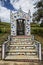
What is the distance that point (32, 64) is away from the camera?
11492 millimetres

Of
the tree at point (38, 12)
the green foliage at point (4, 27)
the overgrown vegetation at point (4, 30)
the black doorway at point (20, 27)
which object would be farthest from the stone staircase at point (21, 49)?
the tree at point (38, 12)

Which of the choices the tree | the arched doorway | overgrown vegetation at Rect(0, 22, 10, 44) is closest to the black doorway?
the arched doorway

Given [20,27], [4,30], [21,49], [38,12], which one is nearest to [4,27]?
[4,30]

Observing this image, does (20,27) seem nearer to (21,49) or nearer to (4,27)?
(21,49)

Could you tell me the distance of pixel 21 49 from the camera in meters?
15.1

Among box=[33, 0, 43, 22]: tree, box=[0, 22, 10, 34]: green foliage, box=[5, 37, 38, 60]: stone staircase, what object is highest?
box=[33, 0, 43, 22]: tree

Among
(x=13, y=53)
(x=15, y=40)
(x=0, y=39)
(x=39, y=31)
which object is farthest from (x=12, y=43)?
(x=39, y=31)

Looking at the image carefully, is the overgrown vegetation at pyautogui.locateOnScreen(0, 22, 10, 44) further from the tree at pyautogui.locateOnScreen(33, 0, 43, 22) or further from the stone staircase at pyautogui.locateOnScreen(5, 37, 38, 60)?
the stone staircase at pyautogui.locateOnScreen(5, 37, 38, 60)

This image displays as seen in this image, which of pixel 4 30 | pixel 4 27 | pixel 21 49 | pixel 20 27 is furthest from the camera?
pixel 4 27

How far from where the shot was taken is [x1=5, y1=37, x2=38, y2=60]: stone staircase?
13.6 metres

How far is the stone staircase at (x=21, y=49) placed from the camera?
13.6m

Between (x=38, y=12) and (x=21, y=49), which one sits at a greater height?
(x=38, y=12)

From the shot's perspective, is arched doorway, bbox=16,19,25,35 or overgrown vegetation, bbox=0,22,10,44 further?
overgrown vegetation, bbox=0,22,10,44

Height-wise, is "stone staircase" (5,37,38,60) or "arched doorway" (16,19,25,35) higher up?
"arched doorway" (16,19,25,35)
